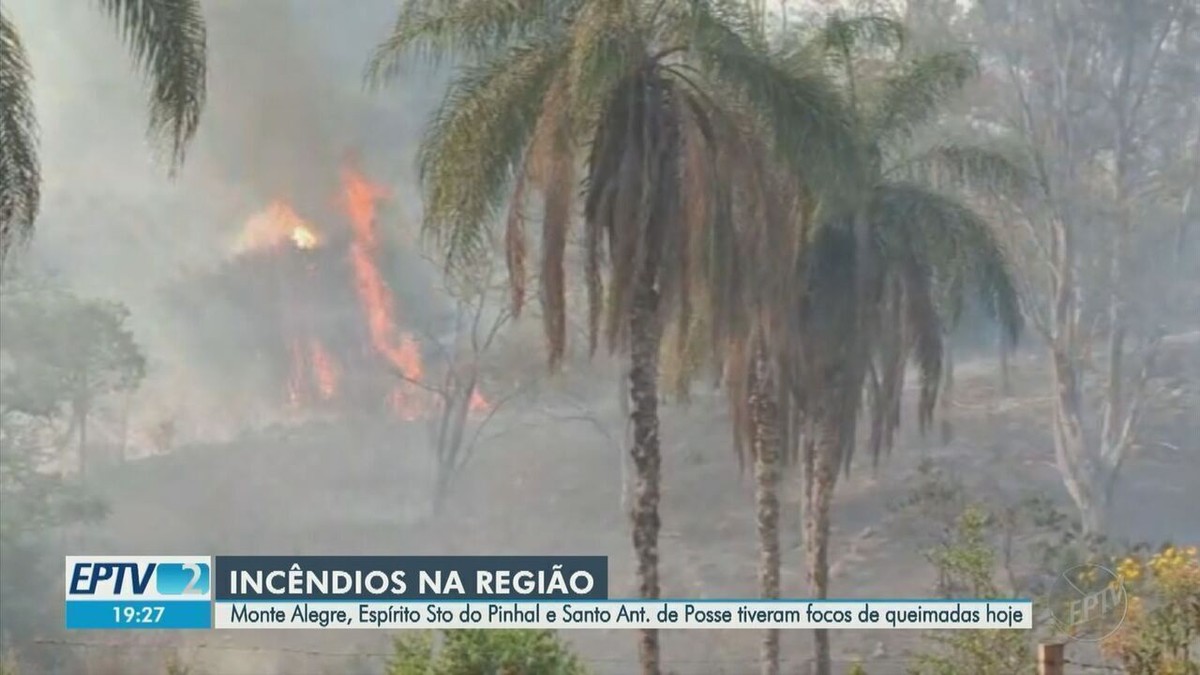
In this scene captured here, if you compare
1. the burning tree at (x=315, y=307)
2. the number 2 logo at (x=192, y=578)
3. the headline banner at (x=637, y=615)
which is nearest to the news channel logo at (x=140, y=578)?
the number 2 logo at (x=192, y=578)

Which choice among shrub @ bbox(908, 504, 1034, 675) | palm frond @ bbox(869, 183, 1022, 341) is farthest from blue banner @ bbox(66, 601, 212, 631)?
palm frond @ bbox(869, 183, 1022, 341)

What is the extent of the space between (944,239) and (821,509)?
8.30ft

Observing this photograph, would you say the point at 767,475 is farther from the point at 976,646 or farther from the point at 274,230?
the point at 274,230

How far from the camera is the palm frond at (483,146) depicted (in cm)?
992

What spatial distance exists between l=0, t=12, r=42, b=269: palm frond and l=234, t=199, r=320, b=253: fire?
4.43 metres

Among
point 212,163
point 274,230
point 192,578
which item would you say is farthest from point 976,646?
point 212,163

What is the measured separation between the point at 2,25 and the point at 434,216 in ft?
9.88

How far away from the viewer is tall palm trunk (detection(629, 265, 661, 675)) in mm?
10242

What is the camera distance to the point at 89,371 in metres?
13.4

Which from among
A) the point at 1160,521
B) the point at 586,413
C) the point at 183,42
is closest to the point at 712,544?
the point at 586,413

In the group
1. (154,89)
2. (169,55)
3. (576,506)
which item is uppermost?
(169,55)

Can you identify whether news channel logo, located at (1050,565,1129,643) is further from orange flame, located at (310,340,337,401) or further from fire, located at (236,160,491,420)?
orange flame, located at (310,340,337,401)

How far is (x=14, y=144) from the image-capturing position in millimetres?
8344

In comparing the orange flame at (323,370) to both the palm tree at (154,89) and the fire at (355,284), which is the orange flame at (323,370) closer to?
the fire at (355,284)
